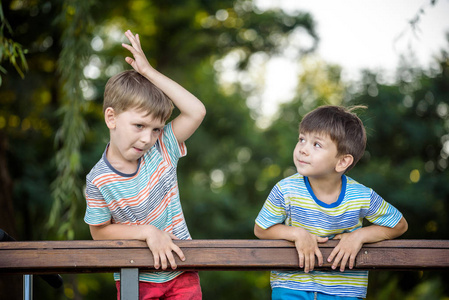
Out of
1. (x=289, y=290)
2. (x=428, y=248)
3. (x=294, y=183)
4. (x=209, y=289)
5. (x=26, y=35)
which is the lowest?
(x=209, y=289)

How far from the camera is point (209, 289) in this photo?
727 cm

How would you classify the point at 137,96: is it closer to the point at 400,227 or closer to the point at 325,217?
the point at 325,217

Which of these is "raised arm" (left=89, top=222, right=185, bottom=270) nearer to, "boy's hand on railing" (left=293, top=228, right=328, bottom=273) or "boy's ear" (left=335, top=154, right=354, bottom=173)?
"boy's hand on railing" (left=293, top=228, right=328, bottom=273)

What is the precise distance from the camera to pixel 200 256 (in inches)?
65.7

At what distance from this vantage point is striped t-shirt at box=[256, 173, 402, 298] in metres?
1.93

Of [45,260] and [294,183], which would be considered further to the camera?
[294,183]

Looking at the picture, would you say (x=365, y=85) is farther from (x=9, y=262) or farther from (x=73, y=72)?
(x=9, y=262)

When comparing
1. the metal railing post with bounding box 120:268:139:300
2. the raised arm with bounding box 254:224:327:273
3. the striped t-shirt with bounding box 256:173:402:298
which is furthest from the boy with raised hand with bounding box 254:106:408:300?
the metal railing post with bounding box 120:268:139:300

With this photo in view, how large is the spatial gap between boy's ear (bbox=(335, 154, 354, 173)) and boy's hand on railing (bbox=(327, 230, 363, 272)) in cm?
33

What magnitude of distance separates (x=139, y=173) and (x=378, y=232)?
0.91 meters

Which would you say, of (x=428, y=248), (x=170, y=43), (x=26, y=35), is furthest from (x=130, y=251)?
(x=170, y=43)

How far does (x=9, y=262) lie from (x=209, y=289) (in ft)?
19.3

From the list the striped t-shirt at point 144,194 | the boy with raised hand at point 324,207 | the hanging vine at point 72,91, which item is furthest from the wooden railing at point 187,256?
the hanging vine at point 72,91

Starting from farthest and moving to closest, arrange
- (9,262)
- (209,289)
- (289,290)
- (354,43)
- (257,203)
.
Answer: (354,43)
(257,203)
(209,289)
(289,290)
(9,262)
